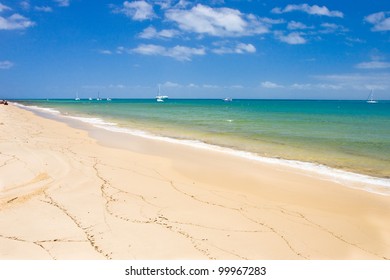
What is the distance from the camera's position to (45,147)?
45.4 feet

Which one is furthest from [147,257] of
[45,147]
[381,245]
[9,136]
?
[9,136]

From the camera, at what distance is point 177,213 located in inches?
271

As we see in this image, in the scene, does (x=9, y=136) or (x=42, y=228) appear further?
(x=9, y=136)

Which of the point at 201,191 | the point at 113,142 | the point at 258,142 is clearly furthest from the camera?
the point at 258,142

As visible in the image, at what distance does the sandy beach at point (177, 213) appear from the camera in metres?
5.43

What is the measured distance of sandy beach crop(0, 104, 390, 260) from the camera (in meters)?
5.43

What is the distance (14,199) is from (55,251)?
9.52ft

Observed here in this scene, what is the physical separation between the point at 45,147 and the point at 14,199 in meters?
7.06
